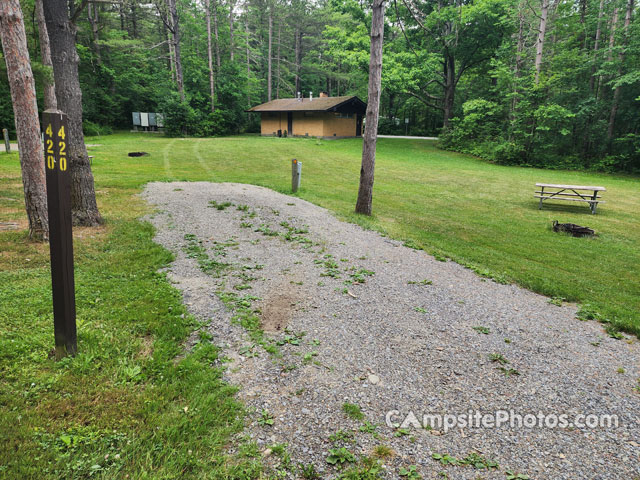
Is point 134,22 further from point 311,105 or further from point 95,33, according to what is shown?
point 311,105

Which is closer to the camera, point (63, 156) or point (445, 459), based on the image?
point (445, 459)

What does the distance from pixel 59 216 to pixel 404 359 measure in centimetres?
304

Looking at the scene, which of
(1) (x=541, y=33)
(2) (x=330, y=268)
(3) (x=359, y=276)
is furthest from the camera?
(1) (x=541, y=33)

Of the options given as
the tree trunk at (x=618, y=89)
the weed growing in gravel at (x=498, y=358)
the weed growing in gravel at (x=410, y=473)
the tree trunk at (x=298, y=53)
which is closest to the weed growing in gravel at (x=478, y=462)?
the weed growing in gravel at (x=410, y=473)

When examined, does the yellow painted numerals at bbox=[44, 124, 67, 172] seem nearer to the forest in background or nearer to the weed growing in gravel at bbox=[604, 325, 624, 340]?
the weed growing in gravel at bbox=[604, 325, 624, 340]

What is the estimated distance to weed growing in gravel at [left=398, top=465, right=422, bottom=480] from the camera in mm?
2346

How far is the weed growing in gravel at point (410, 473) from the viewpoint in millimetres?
2346

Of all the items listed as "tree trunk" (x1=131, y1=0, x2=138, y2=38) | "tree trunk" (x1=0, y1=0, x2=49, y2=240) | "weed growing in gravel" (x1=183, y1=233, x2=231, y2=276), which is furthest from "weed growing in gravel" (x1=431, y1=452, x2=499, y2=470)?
"tree trunk" (x1=131, y1=0, x2=138, y2=38)

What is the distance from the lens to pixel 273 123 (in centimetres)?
3503

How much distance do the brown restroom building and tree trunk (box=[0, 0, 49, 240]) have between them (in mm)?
26561

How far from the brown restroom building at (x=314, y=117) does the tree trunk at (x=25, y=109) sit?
26.6 metres

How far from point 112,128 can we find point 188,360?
35.0 metres

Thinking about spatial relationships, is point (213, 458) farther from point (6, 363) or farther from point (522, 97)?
point (522, 97)

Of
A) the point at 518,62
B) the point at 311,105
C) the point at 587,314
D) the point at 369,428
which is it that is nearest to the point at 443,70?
the point at 518,62
